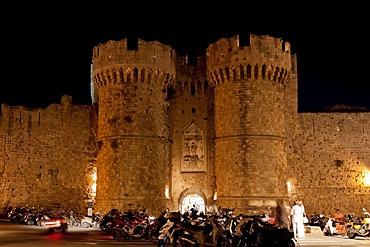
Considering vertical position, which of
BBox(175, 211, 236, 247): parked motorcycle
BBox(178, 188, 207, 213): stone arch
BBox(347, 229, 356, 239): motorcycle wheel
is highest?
BBox(178, 188, 207, 213): stone arch

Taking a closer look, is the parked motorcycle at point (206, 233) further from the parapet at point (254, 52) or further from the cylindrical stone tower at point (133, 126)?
the parapet at point (254, 52)

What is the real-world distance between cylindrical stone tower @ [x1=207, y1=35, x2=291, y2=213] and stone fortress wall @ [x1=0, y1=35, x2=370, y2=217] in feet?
0.14

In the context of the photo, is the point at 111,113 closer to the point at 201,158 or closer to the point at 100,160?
the point at 100,160

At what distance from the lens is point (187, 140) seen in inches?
891

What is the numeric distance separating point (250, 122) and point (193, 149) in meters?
3.35

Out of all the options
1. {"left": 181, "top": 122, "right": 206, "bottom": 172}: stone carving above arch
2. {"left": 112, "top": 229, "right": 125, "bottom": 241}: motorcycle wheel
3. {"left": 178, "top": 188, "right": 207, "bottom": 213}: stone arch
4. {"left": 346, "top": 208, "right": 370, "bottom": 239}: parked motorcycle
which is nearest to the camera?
{"left": 112, "top": 229, "right": 125, "bottom": 241}: motorcycle wheel

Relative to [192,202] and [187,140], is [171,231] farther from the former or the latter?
[192,202]

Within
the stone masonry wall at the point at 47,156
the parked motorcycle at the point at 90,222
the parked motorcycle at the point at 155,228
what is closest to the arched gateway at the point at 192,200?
the stone masonry wall at the point at 47,156

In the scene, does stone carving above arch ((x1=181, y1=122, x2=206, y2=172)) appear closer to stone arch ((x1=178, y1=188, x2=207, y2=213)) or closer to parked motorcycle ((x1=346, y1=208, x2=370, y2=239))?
stone arch ((x1=178, y1=188, x2=207, y2=213))

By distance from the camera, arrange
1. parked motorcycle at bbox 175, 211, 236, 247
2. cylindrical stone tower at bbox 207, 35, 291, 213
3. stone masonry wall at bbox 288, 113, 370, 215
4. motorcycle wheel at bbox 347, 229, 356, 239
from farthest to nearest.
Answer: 1. stone masonry wall at bbox 288, 113, 370, 215
2. cylindrical stone tower at bbox 207, 35, 291, 213
3. motorcycle wheel at bbox 347, 229, 356, 239
4. parked motorcycle at bbox 175, 211, 236, 247

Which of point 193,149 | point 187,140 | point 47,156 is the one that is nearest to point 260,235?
point 193,149

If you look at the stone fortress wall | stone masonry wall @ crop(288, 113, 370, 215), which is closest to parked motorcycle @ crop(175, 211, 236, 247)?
the stone fortress wall

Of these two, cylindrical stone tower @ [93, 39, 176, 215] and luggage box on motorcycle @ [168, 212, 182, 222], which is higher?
cylindrical stone tower @ [93, 39, 176, 215]

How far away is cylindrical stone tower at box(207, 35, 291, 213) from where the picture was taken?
788 inches
